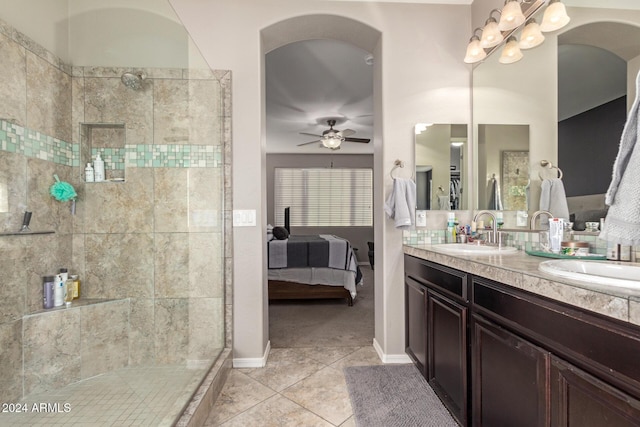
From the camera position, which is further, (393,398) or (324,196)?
(324,196)

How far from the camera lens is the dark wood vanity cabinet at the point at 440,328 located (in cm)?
147

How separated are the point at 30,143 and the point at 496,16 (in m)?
2.96

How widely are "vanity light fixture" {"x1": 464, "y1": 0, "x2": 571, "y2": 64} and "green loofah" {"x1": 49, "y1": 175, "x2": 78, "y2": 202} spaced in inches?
109

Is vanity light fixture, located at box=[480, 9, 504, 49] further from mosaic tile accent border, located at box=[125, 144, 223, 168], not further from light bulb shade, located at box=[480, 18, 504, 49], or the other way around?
mosaic tile accent border, located at box=[125, 144, 223, 168]

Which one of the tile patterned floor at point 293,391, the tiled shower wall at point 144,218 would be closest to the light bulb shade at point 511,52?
the tiled shower wall at point 144,218

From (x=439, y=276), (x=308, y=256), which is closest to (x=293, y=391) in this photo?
(x=439, y=276)

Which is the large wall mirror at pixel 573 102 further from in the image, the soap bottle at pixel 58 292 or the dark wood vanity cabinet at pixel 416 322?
the soap bottle at pixel 58 292

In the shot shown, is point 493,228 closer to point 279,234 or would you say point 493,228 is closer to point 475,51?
point 475,51

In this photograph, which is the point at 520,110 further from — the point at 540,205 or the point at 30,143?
the point at 30,143

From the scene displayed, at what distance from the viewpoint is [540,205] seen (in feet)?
5.84

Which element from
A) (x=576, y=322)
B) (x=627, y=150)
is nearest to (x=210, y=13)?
(x=627, y=150)

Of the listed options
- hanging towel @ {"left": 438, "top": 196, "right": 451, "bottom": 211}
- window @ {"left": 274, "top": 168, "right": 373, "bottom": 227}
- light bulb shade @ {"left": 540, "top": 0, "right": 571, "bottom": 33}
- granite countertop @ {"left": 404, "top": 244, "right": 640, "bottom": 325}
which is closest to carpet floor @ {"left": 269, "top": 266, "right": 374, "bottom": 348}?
hanging towel @ {"left": 438, "top": 196, "right": 451, "bottom": 211}

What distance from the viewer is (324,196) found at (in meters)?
7.03

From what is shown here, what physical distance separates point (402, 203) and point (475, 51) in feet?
3.67
